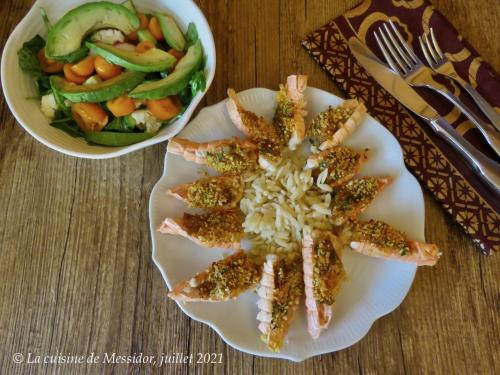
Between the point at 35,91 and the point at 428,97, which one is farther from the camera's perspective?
the point at 428,97

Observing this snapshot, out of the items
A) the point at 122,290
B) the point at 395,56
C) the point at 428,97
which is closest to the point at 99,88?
the point at 122,290

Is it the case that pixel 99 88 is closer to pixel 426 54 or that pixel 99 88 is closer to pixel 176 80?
pixel 176 80

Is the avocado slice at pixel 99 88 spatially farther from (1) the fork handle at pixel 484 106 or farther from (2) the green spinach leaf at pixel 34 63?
(1) the fork handle at pixel 484 106

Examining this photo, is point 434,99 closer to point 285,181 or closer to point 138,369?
point 285,181

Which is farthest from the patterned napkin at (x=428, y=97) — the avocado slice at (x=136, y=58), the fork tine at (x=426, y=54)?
the avocado slice at (x=136, y=58)

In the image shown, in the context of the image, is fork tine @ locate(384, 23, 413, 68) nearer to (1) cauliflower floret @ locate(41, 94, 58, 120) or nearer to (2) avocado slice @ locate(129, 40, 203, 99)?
(2) avocado slice @ locate(129, 40, 203, 99)

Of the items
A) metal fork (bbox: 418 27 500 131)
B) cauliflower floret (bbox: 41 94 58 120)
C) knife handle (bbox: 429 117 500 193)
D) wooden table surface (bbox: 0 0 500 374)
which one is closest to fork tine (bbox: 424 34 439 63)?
metal fork (bbox: 418 27 500 131)
